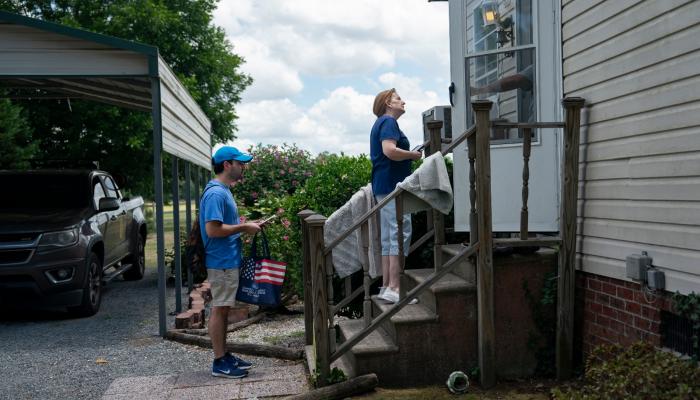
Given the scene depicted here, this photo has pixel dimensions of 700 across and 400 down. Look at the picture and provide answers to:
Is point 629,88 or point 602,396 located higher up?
point 629,88

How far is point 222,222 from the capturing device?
18.2 ft

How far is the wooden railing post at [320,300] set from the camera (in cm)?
525

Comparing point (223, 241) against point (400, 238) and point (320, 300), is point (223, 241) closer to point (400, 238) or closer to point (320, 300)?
point (320, 300)

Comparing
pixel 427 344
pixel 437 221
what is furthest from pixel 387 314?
pixel 437 221

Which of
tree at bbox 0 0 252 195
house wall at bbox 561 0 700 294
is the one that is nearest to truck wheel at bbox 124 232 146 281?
house wall at bbox 561 0 700 294

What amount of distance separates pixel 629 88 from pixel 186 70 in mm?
22589

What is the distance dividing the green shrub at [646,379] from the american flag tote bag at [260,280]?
2.37 meters

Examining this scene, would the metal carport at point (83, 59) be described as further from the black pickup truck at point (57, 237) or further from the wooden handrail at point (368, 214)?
the wooden handrail at point (368, 214)

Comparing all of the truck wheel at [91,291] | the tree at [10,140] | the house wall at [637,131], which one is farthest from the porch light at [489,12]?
the tree at [10,140]

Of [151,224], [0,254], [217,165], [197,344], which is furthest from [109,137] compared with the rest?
[217,165]

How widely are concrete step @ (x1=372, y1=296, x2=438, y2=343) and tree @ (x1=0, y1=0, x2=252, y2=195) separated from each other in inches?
682

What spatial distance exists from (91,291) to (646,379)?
685cm

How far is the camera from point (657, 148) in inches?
184

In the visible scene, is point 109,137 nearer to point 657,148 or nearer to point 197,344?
point 197,344
